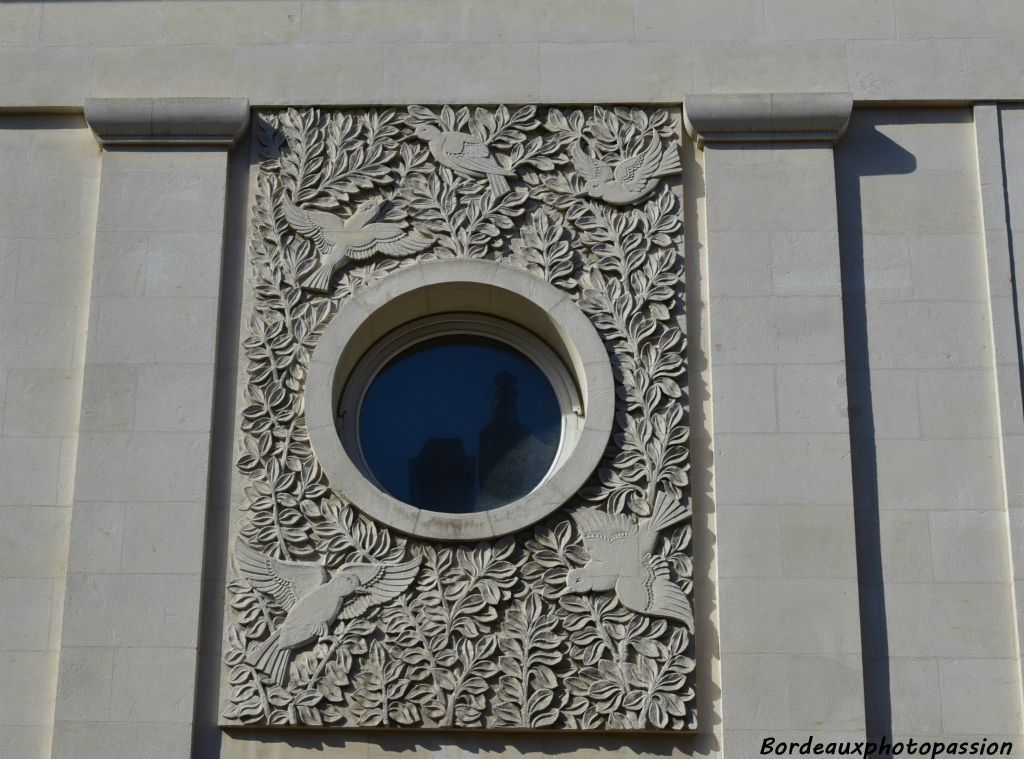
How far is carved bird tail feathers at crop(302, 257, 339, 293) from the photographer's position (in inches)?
435

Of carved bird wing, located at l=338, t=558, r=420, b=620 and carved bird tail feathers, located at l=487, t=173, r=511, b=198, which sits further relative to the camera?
carved bird tail feathers, located at l=487, t=173, r=511, b=198

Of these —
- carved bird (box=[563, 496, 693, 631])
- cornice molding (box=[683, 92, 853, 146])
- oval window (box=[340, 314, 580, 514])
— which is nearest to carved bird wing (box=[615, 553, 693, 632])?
carved bird (box=[563, 496, 693, 631])

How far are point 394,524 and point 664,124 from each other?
140 inches

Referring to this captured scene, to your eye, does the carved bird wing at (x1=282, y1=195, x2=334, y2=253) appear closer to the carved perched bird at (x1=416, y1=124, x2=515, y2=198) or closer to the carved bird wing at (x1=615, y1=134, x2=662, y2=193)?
the carved perched bird at (x1=416, y1=124, x2=515, y2=198)

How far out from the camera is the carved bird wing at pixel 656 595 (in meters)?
10.2

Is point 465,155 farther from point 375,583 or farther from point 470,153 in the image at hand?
point 375,583

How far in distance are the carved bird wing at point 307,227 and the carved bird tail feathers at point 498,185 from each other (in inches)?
48.3

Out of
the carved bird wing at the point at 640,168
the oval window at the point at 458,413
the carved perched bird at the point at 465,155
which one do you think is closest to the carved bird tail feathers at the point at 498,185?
the carved perched bird at the point at 465,155

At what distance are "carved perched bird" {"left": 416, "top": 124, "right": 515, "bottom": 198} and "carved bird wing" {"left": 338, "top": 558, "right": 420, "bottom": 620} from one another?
2835 millimetres

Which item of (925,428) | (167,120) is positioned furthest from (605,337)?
(167,120)

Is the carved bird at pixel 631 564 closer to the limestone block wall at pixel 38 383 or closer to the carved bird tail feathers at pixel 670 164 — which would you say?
the carved bird tail feathers at pixel 670 164

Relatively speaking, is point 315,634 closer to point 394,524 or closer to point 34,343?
point 394,524

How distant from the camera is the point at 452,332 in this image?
11469 millimetres

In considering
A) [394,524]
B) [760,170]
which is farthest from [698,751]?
[760,170]
